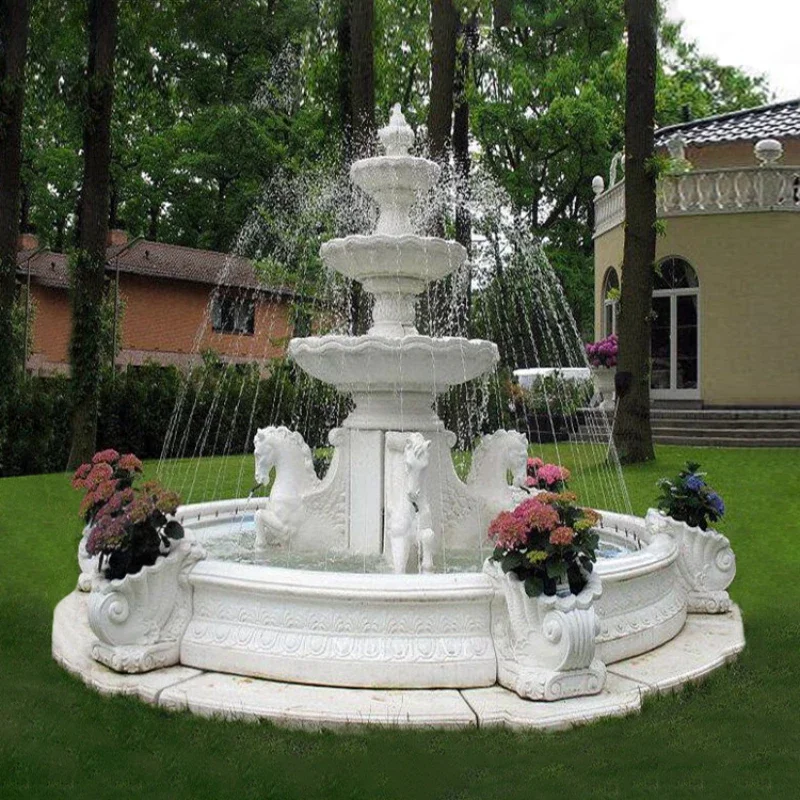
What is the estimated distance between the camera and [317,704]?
4910 mm

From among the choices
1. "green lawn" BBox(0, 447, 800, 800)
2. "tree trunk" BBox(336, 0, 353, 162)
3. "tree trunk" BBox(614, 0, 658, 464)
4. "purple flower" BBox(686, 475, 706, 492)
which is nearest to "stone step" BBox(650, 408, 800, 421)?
"tree trunk" BBox(614, 0, 658, 464)

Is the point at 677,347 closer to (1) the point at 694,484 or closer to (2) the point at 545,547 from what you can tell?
(1) the point at 694,484

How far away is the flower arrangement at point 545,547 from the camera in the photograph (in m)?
5.09

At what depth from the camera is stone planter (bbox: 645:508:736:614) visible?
7031 millimetres

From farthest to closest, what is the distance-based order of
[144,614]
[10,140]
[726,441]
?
1. [726,441]
2. [10,140]
3. [144,614]

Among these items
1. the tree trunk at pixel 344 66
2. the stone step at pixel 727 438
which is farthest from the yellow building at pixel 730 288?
the tree trunk at pixel 344 66

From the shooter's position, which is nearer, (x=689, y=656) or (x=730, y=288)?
(x=689, y=656)

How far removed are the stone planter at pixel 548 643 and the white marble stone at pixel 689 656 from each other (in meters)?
0.43

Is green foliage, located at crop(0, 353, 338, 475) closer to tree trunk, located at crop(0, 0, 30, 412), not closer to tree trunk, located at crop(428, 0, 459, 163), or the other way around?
tree trunk, located at crop(0, 0, 30, 412)

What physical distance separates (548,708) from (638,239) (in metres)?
12.2

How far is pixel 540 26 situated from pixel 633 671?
31.9 metres

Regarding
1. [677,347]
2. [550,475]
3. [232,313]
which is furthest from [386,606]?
[232,313]

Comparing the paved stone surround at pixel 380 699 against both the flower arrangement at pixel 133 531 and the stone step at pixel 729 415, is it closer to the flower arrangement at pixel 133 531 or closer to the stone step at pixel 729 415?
the flower arrangement at pixel 133 531

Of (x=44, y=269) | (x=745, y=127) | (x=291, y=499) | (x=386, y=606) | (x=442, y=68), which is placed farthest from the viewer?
(x=44, y=269)
